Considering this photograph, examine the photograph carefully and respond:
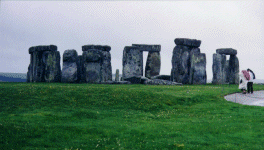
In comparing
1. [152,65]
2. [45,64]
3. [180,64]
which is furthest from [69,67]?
[152,65]

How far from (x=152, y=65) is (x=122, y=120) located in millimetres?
26456

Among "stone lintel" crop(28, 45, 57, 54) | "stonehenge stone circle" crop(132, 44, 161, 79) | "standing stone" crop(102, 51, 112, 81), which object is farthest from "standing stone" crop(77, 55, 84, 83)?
"stonehenge stone circle" crop(132, 44, 161, 79)

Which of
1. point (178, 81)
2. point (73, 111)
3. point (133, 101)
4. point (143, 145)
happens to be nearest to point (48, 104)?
point (73, 111)

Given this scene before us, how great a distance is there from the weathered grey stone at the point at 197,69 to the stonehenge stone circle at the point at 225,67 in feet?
12.1

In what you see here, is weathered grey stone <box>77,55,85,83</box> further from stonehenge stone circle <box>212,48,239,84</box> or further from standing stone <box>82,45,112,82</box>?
stonehenge stone circle <box>212,48,239,84</box>

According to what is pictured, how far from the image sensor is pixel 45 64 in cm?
2967

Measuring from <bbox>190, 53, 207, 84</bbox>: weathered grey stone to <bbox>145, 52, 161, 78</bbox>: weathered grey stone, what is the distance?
8244 mm

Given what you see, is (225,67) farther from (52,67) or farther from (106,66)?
(52,67)

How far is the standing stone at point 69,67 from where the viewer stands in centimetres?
2772

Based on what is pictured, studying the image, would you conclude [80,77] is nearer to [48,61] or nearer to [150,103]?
[48,61]

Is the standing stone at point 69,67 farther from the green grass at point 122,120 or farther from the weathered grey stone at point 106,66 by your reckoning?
the green grass at point 122,120

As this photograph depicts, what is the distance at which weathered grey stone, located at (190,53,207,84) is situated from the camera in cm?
2955

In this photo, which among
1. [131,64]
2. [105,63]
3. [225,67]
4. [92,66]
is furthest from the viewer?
[225,67]

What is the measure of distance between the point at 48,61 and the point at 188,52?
13.5 m
